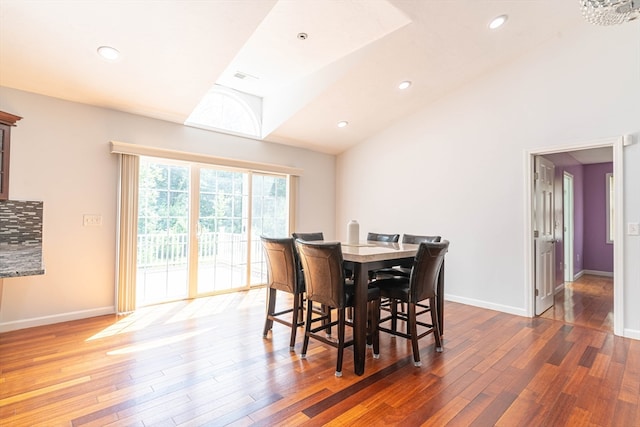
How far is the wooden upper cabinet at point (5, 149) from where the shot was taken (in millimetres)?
2992

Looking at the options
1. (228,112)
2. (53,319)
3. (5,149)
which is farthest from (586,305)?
(5,149)

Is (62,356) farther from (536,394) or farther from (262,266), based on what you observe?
(536,394)

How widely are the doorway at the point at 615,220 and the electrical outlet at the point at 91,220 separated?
4941mm

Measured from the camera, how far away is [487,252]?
13.8 ft

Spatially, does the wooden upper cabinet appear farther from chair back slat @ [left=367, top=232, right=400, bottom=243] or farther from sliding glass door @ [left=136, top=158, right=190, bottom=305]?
chair back slat @ [left=367, top=232, right=400, bottom=243]

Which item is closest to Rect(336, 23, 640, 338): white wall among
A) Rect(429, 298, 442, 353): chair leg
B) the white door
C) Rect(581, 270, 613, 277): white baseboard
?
the white door

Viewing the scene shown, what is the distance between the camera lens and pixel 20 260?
2395 mm

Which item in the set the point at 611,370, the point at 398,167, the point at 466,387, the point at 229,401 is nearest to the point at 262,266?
the point at 398,167

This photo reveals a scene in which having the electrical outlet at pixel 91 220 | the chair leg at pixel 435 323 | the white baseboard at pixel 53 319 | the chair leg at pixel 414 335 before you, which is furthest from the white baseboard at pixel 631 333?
the electrical outlet at pixel 91 220

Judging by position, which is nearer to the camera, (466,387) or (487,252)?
(466,387)

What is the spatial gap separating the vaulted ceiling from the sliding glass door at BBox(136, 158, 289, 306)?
87 cm

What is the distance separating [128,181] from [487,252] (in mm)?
4485

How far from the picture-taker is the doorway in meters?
3.25

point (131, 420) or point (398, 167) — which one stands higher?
point (398, 167)
